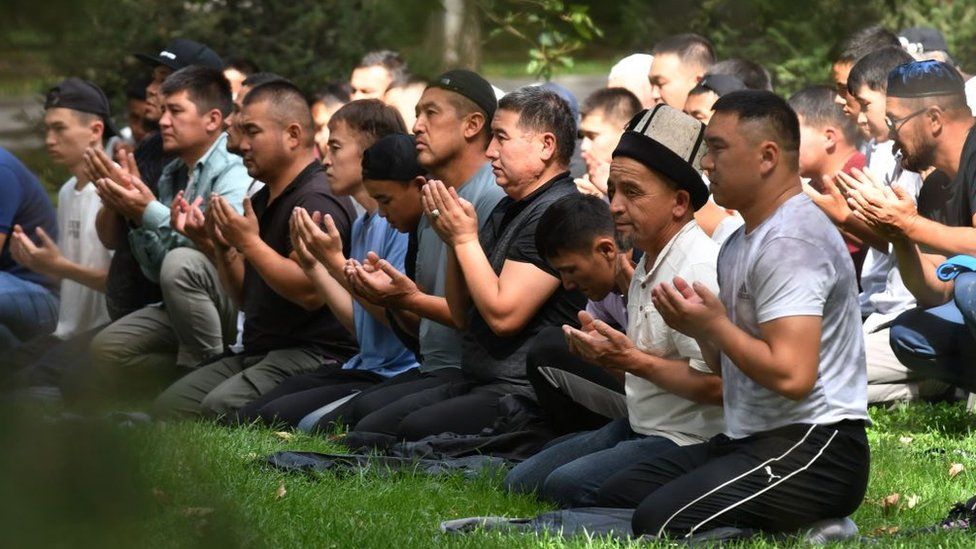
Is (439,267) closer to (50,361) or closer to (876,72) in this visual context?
(876,72)

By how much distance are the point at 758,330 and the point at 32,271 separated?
278 cm

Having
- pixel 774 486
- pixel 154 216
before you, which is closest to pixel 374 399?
pixel 154 216

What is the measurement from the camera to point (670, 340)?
4461mm

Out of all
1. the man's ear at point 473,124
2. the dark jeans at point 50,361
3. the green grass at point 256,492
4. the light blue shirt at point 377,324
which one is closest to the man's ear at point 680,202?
the green grass at point 256,492

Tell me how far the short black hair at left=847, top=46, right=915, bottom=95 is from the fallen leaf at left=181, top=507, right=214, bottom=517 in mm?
4873

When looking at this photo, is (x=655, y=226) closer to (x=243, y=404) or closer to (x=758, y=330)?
(x=758, y=330)

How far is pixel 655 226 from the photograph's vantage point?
4516 millimetres

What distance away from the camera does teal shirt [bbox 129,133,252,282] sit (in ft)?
22.5

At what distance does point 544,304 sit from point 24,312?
14.0 ft

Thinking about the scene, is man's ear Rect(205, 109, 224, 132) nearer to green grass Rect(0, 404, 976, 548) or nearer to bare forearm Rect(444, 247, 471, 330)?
green grass Rect(0, 404, 976, 548)

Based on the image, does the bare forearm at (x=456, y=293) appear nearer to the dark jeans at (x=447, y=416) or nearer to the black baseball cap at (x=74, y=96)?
the dark jeans at (x=447, y=416)

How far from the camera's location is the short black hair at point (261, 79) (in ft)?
21.9

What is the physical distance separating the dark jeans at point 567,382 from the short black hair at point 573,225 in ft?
1.18

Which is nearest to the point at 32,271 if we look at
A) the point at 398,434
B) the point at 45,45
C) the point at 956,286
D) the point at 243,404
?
the point at 45,45
